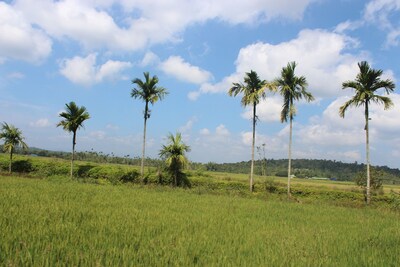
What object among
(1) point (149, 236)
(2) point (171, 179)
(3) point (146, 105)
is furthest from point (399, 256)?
(3) point (146, 105)

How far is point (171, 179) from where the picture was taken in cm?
3027

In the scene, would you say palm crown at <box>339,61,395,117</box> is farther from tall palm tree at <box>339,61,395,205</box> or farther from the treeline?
the treeline

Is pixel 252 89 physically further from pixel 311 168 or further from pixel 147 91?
pixel 311 168

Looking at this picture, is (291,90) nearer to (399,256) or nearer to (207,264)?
(399,256)

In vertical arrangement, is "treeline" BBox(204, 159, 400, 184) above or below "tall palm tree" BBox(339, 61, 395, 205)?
below

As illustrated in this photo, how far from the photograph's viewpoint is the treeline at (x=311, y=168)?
103431 mm

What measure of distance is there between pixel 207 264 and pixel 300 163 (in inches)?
5678


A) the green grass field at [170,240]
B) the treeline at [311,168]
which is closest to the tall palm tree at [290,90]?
the green grass field at [170,240]

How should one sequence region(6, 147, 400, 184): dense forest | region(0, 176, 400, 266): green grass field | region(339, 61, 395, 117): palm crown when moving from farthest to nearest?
1. region(6, 147, 400, 184): dense forest
2. region(339, 61, 395, 117): palm crown
3. region(0, 176, 400, 266): green grass field

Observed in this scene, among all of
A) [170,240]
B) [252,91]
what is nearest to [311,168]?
[252,91]

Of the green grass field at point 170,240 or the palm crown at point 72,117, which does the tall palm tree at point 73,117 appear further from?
the green grass field at point 170,240

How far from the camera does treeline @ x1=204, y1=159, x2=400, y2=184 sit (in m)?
103

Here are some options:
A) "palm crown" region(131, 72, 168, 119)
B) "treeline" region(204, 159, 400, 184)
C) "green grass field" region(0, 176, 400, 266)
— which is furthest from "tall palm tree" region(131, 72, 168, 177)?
"treeline" region(204, 159, 400, 184)

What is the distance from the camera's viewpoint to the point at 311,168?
134375 mm
